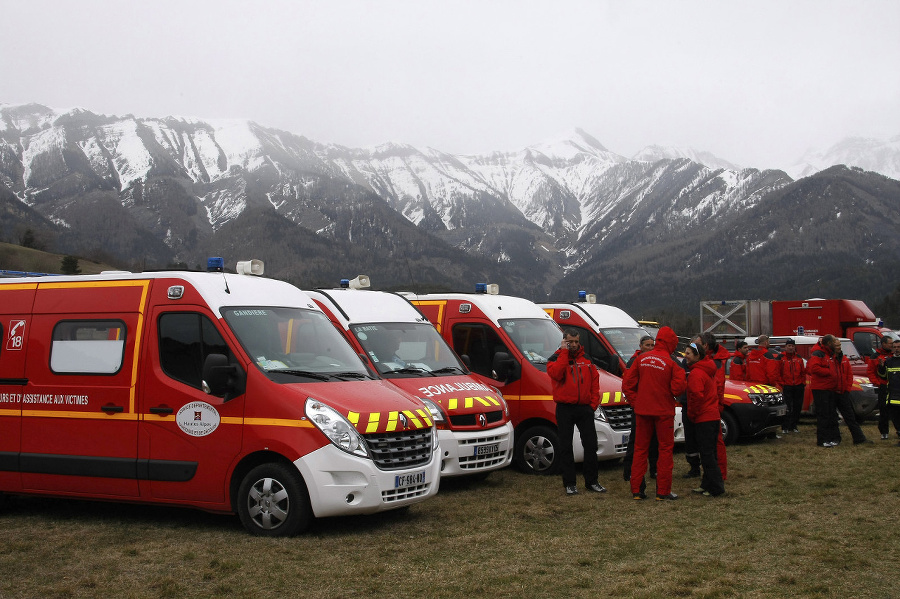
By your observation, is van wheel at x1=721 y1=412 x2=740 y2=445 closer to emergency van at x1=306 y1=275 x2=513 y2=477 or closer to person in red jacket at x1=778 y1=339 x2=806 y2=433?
person in red jacket at x1=778 y1=339 x2=806 y2=433

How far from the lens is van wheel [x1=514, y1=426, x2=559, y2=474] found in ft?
34.2

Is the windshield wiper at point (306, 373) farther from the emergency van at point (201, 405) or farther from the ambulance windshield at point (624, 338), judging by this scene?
the ambulance windshield at point (624, 338)

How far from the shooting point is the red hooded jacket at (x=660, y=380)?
8.74m

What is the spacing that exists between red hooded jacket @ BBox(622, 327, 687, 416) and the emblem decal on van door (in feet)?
14.8

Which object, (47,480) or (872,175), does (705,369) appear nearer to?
(47,480)

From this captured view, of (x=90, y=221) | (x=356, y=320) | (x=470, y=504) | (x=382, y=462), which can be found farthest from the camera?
(x=90, y=221)

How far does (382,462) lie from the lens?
708 cm

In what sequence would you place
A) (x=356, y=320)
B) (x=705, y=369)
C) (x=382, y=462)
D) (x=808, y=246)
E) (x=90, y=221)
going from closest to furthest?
1. (x=382, y=462)
2. (x=705, y=369)
3. (x=356, y=320)
4. (x=808, y=246)
5. (x=90, y=221)

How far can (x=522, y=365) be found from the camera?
10898 millimetres

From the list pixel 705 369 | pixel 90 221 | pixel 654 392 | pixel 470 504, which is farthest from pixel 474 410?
pixel 90 221

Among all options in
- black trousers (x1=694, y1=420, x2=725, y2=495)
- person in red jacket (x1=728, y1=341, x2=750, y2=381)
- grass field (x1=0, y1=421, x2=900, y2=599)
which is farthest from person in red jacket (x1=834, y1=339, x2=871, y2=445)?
black trousers (x1=694, y1=420, x2=725, y2=495)

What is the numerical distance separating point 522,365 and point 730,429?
465 centimetres

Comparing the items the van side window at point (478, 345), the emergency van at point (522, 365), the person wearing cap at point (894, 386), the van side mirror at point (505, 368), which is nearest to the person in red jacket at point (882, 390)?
the person wearing cap at point (894, 386)

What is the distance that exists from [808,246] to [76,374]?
18517cm
